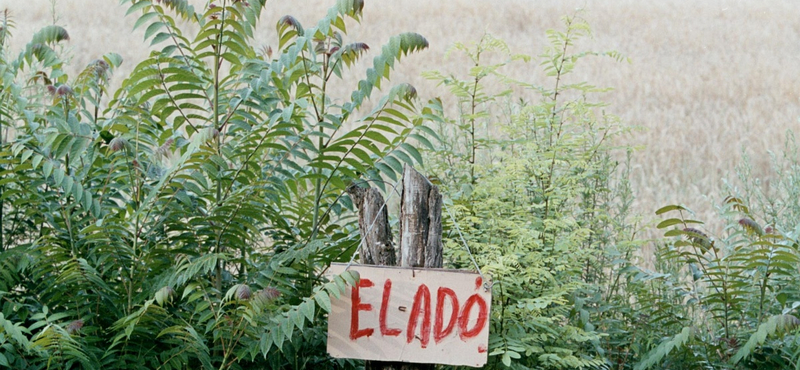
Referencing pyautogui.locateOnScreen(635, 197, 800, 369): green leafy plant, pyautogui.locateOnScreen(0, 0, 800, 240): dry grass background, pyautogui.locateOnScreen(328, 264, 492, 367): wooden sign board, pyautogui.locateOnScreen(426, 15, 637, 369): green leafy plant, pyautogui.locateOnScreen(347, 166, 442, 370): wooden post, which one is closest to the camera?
pyautogui.locateOnScreen(328, 264, 492, 367): wooden sign board

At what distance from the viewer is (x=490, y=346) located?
7.38ft

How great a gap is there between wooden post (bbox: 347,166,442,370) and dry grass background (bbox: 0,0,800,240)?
408cm

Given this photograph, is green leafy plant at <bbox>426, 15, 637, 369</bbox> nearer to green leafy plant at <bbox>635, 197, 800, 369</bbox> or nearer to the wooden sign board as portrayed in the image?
the wooden sign board

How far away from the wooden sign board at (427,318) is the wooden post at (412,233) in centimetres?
11

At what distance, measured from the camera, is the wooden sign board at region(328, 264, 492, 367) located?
6.81 feet

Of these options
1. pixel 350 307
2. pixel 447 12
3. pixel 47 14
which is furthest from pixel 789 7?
pixel 350 307

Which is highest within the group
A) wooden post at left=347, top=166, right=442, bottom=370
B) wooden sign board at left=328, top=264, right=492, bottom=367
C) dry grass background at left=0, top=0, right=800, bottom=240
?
dry grass background at left=0, top=0, right=800, bottom=240

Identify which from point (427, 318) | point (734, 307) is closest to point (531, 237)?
point (427, 318)

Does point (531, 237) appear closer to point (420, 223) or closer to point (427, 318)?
point (420, 223)

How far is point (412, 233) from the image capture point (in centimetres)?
221

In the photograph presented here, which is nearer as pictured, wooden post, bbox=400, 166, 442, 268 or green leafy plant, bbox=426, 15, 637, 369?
wooden post, bbox=400, 166, 442, 268

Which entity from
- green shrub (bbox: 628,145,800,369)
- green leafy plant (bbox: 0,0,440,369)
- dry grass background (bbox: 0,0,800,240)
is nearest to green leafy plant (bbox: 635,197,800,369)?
green shrub (bbox: 628,145,800,369)

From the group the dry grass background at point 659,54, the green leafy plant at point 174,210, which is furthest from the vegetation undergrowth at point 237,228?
the dry grass background at point 659,54

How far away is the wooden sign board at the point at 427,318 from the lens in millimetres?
2076
